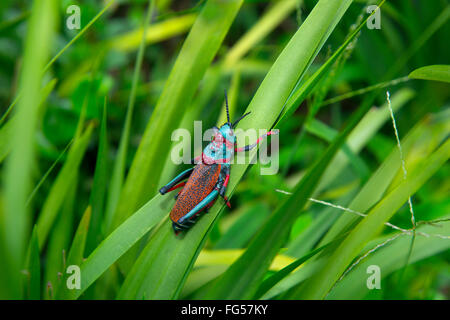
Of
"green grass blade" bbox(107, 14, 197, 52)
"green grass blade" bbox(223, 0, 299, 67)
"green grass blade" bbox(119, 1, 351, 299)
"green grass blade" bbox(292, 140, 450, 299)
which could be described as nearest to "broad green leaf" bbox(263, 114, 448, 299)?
"green grass blade" bbox(292, 140, 450, 299)

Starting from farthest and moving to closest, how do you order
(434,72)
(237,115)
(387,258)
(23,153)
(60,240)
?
1. (237,115)
2. (60,240)
3. (387,258)
4. (434,72)
5. (23,153)

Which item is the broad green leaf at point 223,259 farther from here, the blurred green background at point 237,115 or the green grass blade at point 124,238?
the green grass blade at point 124,238

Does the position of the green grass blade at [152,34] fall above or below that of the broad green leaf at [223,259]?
above

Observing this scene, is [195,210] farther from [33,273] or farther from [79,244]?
[33,273]

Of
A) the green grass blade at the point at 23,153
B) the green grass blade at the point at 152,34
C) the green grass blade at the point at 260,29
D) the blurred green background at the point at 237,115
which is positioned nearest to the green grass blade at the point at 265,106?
the blurred green background at the point at 237,115

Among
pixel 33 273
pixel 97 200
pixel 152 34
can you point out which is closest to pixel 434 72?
pixel 97 200

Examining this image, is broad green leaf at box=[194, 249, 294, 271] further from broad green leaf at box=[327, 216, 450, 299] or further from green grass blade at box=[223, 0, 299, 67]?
green grass blade at box=[223, 0, 299, 67]
